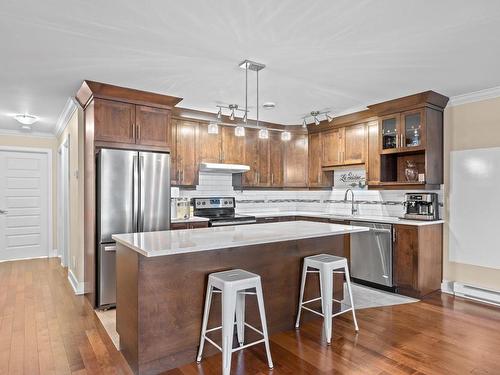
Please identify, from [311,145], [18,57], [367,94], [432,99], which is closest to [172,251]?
[18,57]

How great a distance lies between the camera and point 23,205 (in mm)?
6277

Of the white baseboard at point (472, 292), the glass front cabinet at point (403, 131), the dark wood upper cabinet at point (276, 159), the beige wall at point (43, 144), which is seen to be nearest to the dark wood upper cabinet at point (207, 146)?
the dark wood upper cabinet at point (276, 159)

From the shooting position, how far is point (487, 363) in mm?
2512

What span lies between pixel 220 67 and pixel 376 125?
2655 millimetres

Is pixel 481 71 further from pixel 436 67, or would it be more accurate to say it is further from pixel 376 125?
pixel 376 125

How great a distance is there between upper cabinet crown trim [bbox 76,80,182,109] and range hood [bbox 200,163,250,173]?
1.09m

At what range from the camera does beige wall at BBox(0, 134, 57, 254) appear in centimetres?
612

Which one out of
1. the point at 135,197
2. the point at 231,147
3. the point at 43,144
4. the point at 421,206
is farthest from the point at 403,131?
the point at 43,144

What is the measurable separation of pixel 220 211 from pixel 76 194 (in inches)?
83.0

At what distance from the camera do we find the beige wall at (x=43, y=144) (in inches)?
241

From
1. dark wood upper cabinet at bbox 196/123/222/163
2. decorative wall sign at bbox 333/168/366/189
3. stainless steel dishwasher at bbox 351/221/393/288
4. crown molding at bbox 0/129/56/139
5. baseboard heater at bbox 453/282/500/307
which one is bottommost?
baseboard heater at bbox 453/282/500/307

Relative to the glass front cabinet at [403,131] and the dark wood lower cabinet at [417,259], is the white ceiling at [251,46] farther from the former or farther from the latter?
the dark wood lower cabinet at [417,259]

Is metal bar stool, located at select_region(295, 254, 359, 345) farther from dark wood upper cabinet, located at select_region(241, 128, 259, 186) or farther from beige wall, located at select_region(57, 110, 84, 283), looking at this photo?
beige wall, located at select_region(57, 110, 84, 283)

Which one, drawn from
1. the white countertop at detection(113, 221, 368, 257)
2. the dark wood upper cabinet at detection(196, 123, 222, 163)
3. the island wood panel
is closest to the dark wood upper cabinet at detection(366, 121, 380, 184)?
the white countertop at detection(113, 221, 368, 257)
